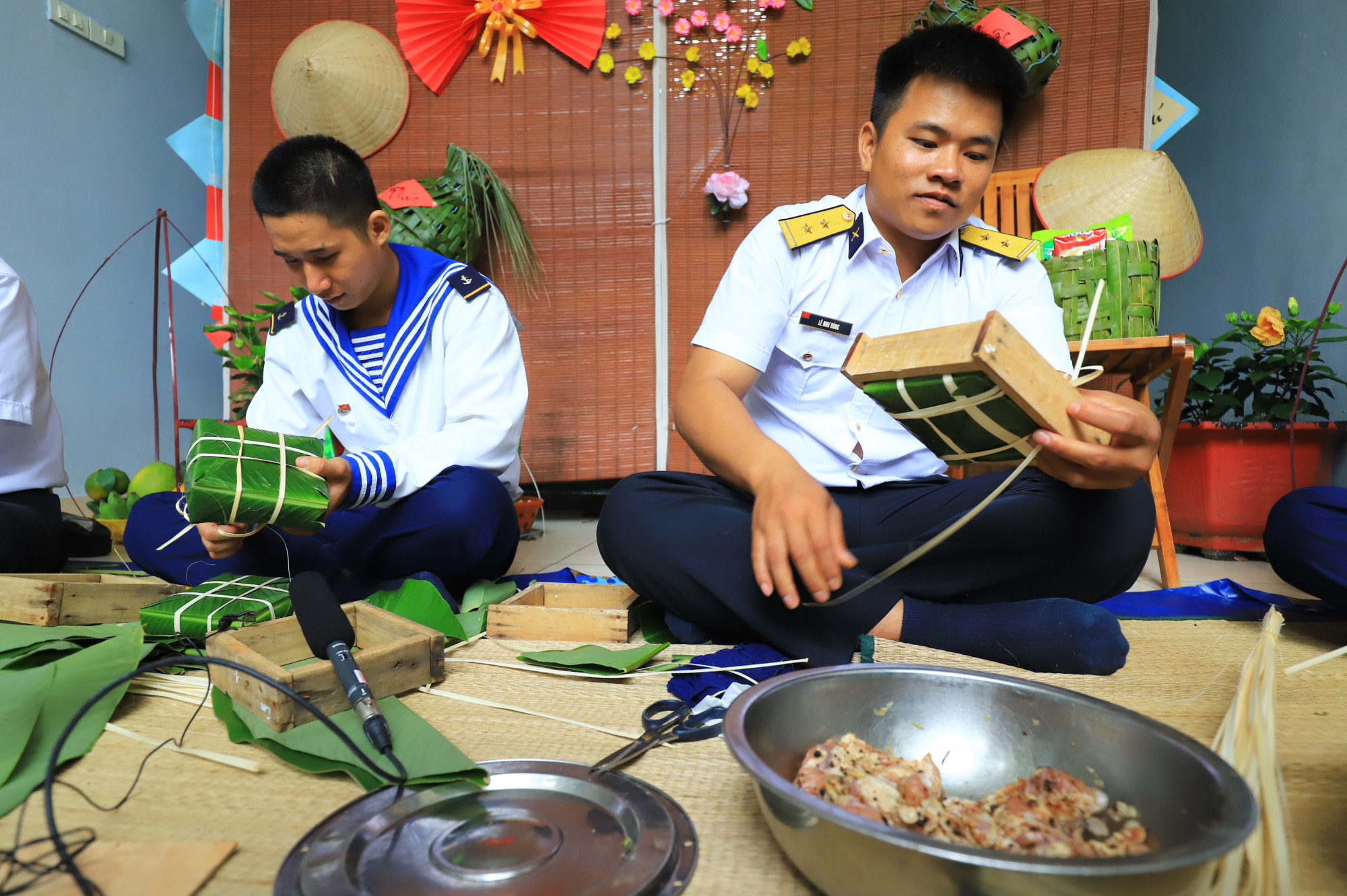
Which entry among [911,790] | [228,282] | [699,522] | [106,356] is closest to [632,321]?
[228,282]

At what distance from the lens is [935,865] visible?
417mm

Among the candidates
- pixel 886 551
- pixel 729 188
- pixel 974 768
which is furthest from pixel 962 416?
pixel 729 188

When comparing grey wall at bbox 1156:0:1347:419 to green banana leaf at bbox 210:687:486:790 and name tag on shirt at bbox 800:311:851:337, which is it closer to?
name tag on shirt at bbox 800:311:851:337

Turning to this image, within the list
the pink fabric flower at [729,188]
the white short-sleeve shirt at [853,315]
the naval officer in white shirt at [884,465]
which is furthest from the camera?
the pink fabric flower at [729,188]

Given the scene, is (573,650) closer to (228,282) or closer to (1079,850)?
(1079,850)

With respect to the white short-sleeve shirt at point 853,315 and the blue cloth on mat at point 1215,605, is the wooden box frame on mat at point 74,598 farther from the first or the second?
the blue cloth on mat at point 1215,605

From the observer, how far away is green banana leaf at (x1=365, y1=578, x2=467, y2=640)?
1175 millimetres

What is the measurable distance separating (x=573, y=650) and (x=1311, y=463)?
206 centimetres

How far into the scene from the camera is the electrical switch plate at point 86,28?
270cm

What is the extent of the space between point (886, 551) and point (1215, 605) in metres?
0.79

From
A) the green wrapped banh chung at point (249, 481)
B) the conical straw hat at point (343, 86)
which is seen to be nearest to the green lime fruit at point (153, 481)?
the conical straw hat at point (343, 86)

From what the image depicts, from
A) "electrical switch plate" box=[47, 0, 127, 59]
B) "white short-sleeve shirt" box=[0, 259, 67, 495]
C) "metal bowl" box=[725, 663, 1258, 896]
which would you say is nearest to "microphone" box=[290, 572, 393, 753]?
"metal bowl" box=[725, 663, 1258, 896]

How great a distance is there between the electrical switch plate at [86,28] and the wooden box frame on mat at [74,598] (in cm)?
259

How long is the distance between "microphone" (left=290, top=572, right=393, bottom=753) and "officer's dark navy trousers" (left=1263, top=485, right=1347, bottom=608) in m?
1.33
